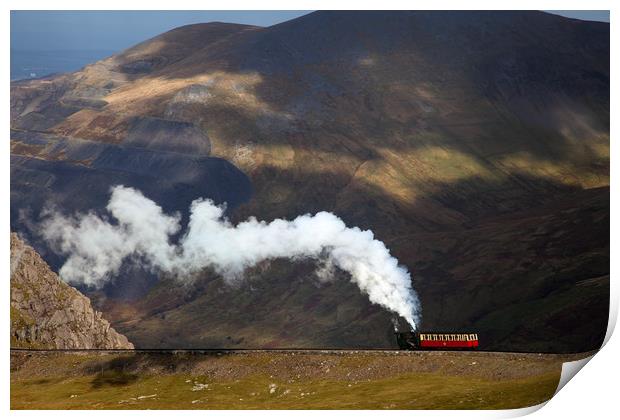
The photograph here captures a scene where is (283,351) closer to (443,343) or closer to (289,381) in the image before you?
(289,381)

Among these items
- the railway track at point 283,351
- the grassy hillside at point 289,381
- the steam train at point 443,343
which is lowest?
the grassy hillside at point 289,381

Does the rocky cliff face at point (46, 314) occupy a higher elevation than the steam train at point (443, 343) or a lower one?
higher

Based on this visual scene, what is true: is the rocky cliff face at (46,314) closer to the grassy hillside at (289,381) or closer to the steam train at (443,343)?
the grassy hillside at (289,381)

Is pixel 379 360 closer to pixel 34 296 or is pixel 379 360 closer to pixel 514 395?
pixel 514 395

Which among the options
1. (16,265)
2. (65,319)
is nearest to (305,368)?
(65,319)

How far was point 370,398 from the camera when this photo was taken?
147500 millimetres

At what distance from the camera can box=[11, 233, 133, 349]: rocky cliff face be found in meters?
177

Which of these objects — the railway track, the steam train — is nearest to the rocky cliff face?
the railway track

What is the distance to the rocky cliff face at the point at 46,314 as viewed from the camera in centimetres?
17700

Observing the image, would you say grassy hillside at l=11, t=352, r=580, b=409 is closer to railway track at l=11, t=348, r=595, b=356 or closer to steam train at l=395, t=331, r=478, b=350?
railway track at l=11, t=348, r=595, b=356

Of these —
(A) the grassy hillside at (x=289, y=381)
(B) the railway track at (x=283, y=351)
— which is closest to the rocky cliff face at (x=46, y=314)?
(B) the railway track at (x=283, y=351)

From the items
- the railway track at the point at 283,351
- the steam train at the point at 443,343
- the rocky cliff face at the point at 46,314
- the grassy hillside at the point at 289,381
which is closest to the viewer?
the grassy hillside at the point at 289,381

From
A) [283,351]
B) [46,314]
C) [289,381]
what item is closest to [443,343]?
[289,381]
